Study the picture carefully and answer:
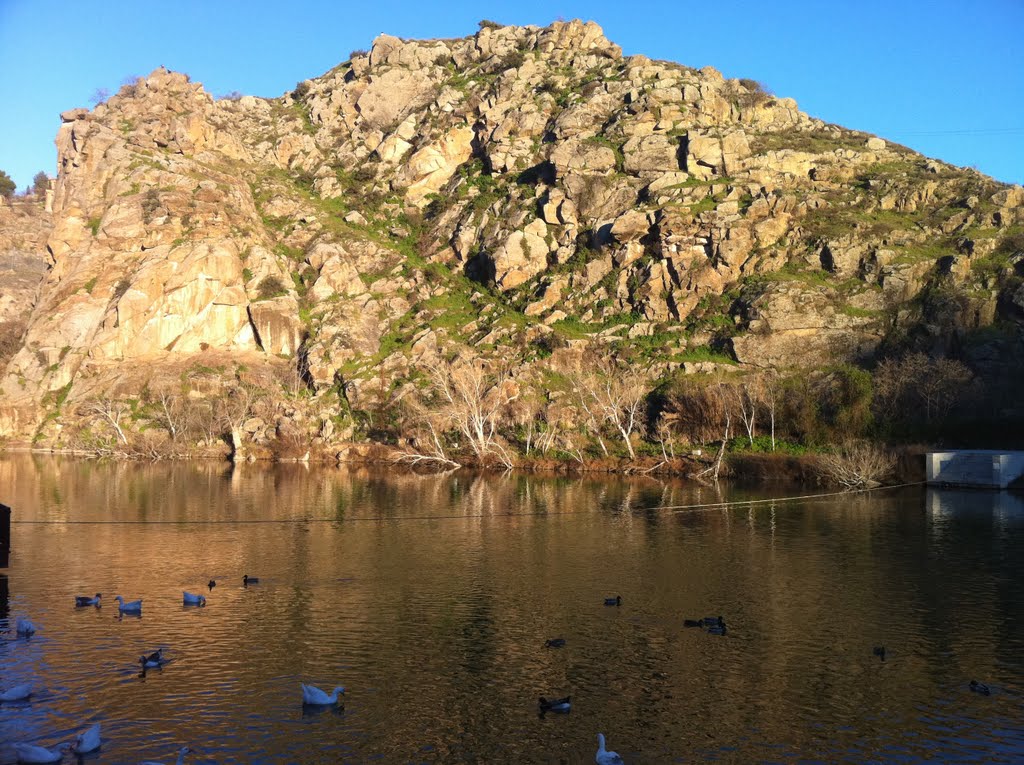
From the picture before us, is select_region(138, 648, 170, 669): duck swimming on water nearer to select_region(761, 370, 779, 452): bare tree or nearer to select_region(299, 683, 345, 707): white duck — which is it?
select_region(299, 683, 345, 707): white duck

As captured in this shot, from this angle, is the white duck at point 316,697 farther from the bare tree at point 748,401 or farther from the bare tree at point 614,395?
the bare tree at point 748,401

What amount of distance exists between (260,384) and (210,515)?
194 feet

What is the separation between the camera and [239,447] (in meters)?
104

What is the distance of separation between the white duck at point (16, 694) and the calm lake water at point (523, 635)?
466mm

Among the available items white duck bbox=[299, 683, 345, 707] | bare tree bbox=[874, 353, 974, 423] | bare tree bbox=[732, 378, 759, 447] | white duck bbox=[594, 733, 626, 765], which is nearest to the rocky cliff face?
bare tree bbox=[874, 353, 974, 423]

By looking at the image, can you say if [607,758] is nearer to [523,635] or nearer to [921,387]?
[523,635]

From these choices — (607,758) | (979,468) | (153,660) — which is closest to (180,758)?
(153,660)

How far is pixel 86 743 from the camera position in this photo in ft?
63.3

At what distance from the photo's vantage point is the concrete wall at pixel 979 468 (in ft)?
228

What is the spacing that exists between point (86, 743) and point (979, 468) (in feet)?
232

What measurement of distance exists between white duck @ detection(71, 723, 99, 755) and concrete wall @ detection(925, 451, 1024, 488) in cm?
6970

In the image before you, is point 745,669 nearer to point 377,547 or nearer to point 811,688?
point 811,688

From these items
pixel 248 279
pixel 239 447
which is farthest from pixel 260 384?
pixel 248 279

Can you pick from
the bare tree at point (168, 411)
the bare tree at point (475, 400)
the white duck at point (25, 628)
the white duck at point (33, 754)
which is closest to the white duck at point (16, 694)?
the white duck at point (33, 754)
